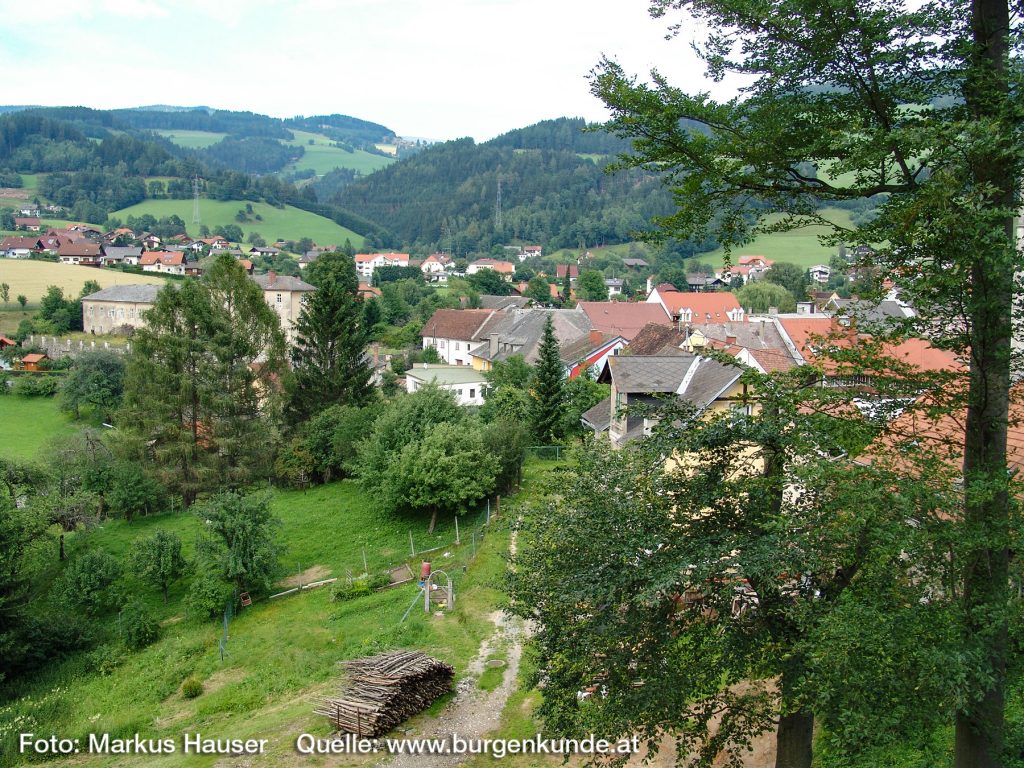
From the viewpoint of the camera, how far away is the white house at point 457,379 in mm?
46500

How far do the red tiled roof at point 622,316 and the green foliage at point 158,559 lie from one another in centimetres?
3803

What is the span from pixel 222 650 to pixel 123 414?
59.3 feet

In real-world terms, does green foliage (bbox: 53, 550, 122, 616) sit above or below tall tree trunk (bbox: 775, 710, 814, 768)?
below

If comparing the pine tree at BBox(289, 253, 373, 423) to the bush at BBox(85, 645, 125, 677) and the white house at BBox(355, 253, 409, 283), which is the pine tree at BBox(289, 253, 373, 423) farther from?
the white house at BBox(355, 253, 409, 283)

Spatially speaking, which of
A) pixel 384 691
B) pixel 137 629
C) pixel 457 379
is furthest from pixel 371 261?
pixel 384 691

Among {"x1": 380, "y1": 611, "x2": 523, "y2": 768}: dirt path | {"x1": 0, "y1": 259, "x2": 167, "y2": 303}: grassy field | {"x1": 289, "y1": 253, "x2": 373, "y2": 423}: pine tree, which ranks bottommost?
{"x1": 380, "y1": 611, "x2": 523, "y2": 768}: dirt path

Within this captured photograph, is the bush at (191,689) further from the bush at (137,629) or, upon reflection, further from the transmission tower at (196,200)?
the transmission tower at (196,200)

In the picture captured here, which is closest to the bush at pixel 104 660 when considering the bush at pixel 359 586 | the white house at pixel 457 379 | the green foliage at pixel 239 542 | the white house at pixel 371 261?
the green foliage at pixel 239 542

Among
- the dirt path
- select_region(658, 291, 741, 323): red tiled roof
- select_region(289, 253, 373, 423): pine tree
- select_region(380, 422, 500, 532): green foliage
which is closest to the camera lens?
the dirt path

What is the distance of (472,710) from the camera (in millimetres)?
12500

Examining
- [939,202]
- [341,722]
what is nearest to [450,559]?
[341,722]

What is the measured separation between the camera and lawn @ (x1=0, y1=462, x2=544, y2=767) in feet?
43.8

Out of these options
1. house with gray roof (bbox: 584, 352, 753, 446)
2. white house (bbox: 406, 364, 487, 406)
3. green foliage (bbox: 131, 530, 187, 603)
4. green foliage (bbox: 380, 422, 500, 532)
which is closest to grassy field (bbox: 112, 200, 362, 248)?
white house (bbox: 406, 364, 487, 406)

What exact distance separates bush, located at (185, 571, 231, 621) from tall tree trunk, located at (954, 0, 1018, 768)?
17.8m
